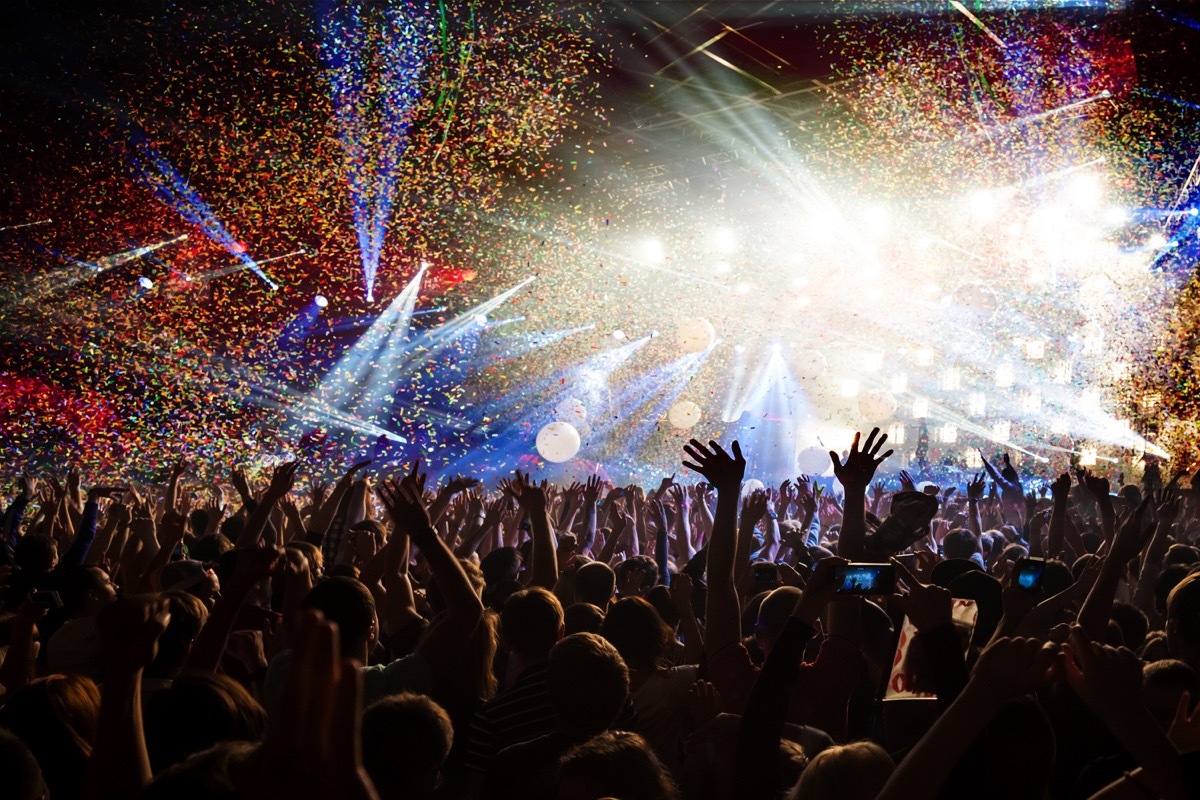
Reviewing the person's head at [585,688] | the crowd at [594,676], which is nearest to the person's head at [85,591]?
the crowd at [594,676]

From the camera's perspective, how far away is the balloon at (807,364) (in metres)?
29.2

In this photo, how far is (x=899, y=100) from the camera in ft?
52.2

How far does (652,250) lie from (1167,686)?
2187cm

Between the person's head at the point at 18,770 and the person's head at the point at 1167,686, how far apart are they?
2728mm

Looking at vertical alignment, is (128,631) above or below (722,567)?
below

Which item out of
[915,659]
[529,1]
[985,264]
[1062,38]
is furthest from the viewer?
[985,264]

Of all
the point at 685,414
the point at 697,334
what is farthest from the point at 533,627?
the point at 685,414

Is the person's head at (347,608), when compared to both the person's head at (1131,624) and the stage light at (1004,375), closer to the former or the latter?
the person's head at (1131,624)

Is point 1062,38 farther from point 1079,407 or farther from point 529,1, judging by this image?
point 1079,407

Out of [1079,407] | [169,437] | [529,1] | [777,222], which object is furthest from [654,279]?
[1079,407]

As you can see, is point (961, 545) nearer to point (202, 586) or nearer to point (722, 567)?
point (722, 567)

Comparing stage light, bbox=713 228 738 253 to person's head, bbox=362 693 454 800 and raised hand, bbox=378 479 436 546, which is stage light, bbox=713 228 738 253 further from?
person's head, bbox=362 693 454 800

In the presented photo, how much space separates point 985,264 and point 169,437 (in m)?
26.7

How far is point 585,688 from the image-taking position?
2.46 meters
